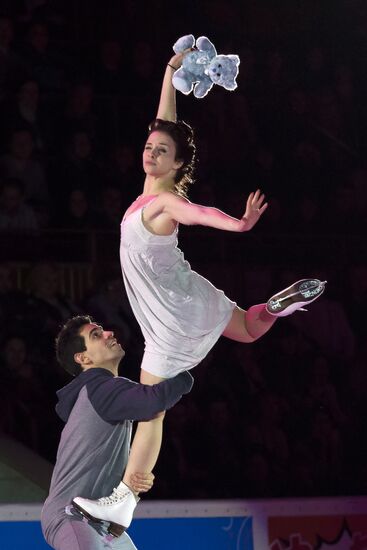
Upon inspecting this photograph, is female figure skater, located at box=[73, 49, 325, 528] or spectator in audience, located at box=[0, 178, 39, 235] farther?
spectator in audience, located at box=[0, 178, 39, 235]

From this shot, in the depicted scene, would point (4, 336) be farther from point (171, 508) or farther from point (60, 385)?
point (171, 508)

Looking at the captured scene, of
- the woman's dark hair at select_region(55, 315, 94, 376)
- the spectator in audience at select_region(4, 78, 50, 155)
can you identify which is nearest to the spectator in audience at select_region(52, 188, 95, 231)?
the spectator in audience at select_region(4, 78, 50, 155)

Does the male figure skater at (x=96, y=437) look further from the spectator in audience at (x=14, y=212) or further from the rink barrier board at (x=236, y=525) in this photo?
the spectator in audience at (x=14, y=212)

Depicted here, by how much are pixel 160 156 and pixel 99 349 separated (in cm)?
69

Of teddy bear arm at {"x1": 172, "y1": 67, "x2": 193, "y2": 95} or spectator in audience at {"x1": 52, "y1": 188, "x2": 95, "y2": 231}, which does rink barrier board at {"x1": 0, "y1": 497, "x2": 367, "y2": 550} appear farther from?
spectator in audience at {"x1": 52, "y1": 188, "x2": 95, "y2": 231}

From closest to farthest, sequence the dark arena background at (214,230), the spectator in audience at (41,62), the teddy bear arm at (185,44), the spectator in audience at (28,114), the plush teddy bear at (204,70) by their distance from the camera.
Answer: the plush teddy bear at (204,70) < the teddy bear arm at (185,44) < the dark arena background at (214,230) < the spectator in audience at (28,114) < the spectator in audience at (41,62)

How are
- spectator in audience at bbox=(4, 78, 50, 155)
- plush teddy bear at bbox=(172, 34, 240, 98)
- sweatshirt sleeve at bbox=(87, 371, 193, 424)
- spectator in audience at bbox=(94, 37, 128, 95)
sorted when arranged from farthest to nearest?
spectator in audience at bbox=(94, 37, 128, 95) → spectator in audience at bbox=(4, 78, 50, 155) → plush teddy bear at bbox=(172, 34, 240, 98) → sweatshirt sleeve at bbox=(87, 371, 193, 424)

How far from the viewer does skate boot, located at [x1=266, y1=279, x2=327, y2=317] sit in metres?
4.36

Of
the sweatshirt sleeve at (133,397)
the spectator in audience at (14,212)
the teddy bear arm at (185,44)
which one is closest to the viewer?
the sweatshirt sleeve at (133,397)

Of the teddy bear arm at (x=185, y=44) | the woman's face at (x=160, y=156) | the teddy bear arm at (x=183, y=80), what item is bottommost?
the woman's face at (x=160, y=156)

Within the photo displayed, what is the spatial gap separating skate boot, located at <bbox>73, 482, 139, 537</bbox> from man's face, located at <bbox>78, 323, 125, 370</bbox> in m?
0.42

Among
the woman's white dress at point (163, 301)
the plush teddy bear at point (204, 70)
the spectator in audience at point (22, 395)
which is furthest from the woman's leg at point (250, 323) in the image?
the spectator in audience at point (22, 395)

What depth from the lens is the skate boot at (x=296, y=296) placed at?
436 cm

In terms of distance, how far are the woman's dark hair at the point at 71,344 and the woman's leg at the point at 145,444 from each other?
0.27 m
